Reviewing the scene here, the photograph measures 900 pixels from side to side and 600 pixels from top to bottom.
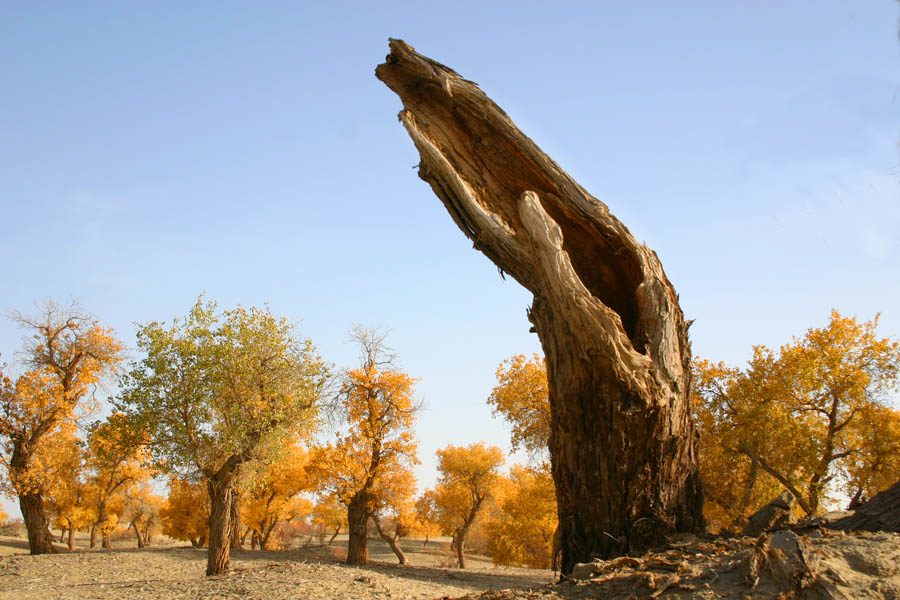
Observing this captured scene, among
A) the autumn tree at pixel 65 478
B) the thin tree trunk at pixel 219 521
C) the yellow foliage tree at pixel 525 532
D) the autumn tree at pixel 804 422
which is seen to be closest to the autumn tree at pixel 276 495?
the autumn tree at pixel 65 478

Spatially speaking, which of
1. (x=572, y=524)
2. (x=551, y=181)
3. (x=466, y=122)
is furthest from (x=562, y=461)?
(x=466, y=122)

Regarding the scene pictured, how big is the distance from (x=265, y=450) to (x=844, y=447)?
724 inches

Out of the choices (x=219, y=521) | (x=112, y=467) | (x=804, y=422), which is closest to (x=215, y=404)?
(x=219, y=521)

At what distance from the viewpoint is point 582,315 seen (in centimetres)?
567

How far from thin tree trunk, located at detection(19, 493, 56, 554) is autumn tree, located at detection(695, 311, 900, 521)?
87.7 ft

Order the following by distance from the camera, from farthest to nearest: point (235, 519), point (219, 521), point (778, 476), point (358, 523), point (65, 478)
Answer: point (65, 478)
point (235, 519)
point (358, 523)
point (219, 521)
point (778, 476)

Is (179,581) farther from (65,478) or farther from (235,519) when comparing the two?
(65,478)

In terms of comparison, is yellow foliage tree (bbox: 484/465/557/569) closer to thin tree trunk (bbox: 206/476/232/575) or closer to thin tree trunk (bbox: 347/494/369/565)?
thin tree trunk (bbox: 347/494/369/565)

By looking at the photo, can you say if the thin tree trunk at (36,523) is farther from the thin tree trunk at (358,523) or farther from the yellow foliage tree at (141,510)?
the yellow foliage tree at (141,510)

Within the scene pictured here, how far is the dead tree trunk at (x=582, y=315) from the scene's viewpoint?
5.69m

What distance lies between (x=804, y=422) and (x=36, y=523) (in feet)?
101

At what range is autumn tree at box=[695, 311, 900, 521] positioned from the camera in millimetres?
18234

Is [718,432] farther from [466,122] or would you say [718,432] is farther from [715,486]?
[466,122]

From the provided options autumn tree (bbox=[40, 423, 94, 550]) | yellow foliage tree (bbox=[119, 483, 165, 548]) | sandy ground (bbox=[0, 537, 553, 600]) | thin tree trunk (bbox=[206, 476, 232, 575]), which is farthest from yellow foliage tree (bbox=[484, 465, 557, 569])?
yellow foliage tree (bbox=[119, 483, 165, 548])
